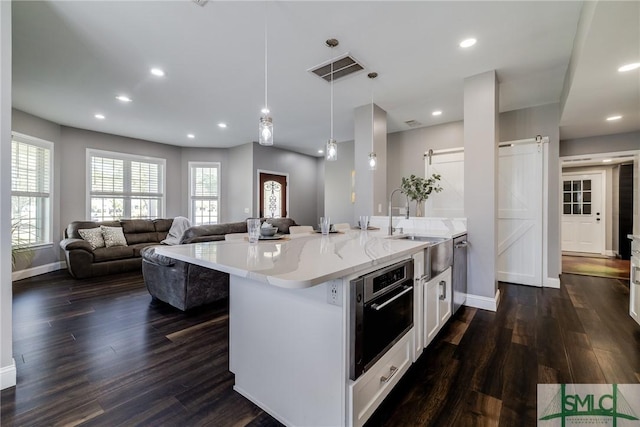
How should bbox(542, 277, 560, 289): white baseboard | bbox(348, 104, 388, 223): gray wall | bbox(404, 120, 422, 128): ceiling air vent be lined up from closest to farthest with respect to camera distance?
bbox(542, 277, 560, 289): white baseboard
bbox(348, 104, 388, 223): gray wall
bbox(404, 120, 422, 128): ceiling air vent

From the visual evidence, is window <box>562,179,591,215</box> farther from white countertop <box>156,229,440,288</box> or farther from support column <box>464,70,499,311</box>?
white countertop <box>156,229,440,288</box>

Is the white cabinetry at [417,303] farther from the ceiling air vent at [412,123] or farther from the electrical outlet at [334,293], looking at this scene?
the ceiling air vent at [412,123]

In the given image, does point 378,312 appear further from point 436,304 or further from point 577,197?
point 577,197

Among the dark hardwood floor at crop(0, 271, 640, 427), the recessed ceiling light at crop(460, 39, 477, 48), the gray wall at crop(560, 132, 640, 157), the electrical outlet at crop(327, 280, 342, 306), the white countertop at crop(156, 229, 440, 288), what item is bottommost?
the dark hardwood floor at crop(0, 271, 640, 427)

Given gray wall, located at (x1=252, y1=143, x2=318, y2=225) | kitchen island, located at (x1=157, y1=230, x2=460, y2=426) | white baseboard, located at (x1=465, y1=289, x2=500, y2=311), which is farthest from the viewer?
gray wall, located at (x1=252, y1=143, x2=318, y2=225)

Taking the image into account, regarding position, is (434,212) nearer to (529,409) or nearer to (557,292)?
(557,292)

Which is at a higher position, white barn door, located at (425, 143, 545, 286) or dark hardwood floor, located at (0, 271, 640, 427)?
white barn door, located at (425, 143, 545, 286)

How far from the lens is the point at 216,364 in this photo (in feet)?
6.73

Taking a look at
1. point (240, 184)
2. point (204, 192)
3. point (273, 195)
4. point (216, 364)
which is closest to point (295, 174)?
point (273, 195)

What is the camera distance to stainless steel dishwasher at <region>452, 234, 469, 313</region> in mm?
2838

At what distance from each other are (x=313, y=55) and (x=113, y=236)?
199 inches

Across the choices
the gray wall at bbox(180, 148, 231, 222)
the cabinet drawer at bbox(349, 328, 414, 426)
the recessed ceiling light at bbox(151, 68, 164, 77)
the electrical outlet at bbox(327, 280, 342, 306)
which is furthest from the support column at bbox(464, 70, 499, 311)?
the gray wall at bbox(180, 148, 231, 222)

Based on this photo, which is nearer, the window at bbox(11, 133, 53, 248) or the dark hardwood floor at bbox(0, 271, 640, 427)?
the dark hardwood floor at bbox(0, 271, 640, 427)

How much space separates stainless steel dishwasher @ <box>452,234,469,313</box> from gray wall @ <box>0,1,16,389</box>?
3.53 metres
